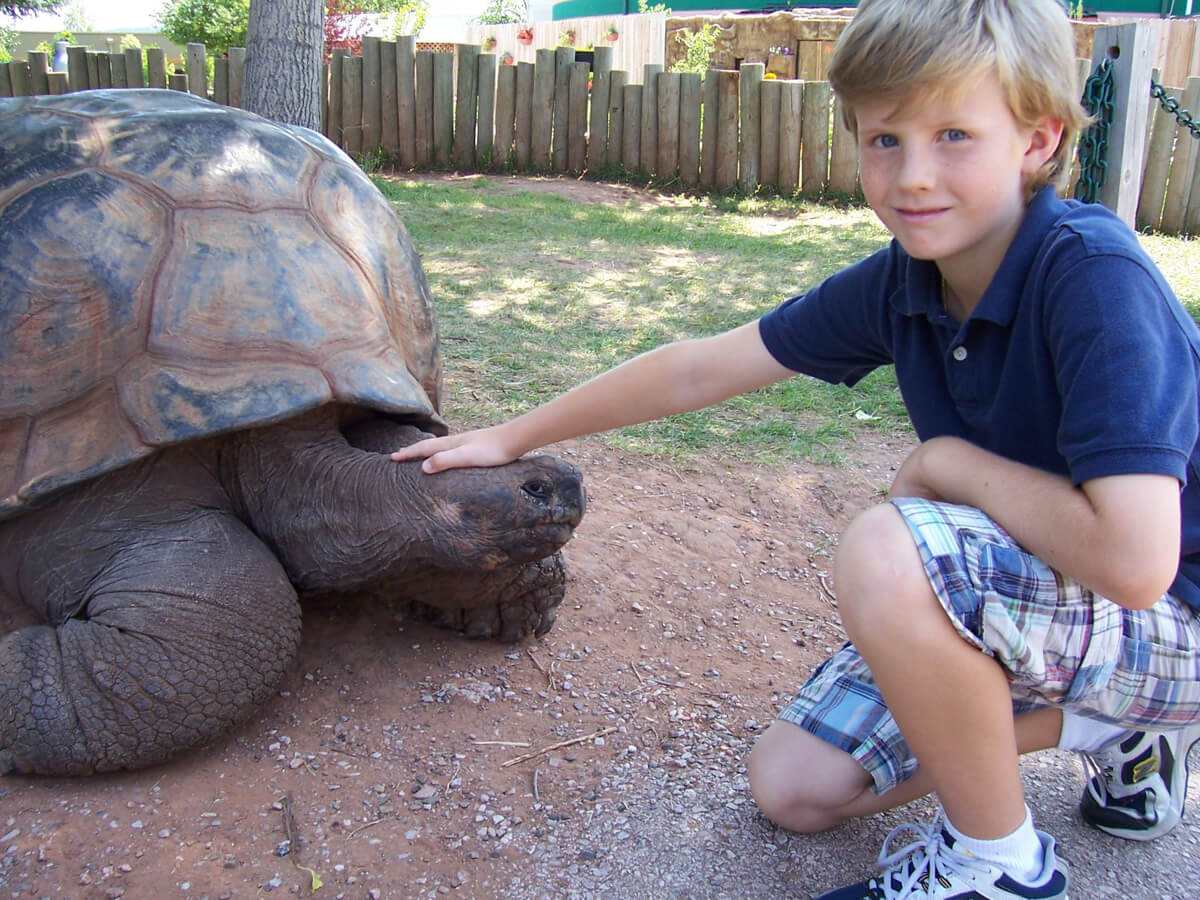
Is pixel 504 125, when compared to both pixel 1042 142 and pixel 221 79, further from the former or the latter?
pixel 1042 142

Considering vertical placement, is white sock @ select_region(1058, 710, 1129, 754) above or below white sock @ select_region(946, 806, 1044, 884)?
above

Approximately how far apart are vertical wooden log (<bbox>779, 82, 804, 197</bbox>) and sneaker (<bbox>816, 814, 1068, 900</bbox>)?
716 centimetres

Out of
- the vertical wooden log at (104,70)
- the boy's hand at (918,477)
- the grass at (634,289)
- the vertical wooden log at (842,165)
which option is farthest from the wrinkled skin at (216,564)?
the vertical wooden log at (104,70)

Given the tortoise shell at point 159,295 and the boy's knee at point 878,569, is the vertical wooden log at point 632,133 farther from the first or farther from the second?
the boy's knee at point 878,569

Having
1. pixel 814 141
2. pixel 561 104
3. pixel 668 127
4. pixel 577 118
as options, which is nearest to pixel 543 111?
pixel 561 104

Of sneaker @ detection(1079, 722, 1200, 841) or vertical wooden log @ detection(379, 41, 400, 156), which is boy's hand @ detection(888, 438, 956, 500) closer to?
sneaker @ detection(1079, 722, 1200, 841)

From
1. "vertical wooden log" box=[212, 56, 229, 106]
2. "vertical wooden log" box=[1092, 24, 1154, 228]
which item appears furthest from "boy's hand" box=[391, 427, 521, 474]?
"vertical wooden log" box=[212, 56, 229, 106]

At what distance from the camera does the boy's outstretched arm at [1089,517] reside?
128 cm

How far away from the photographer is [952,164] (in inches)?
57.2

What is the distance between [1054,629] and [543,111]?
8.01 m

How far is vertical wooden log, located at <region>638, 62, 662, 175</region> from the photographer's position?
8500 mm

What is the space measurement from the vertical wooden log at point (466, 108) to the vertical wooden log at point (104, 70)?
3152mm

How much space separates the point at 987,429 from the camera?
158 centimetres

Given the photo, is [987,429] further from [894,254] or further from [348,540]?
[348,540]
